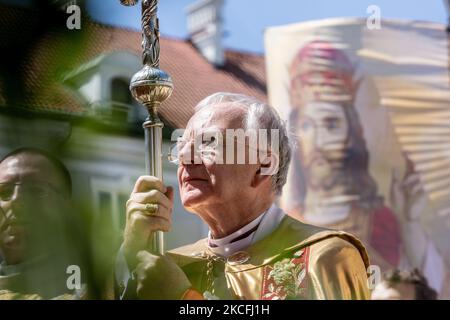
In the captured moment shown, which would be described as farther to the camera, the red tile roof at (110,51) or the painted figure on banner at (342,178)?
the painted figure on banner at (342,178)

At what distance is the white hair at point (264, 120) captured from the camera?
4633mm

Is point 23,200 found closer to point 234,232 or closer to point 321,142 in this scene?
point 234,232

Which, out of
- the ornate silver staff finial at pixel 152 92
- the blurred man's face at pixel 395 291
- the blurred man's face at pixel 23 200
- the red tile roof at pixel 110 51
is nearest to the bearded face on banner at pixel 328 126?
the red tile roof at pixel 110 51

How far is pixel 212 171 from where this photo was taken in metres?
4.53

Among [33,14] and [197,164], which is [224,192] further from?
[33,14]

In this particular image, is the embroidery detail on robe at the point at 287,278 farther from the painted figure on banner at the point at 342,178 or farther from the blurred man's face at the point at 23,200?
the painted figure on banner at the point at 342,178

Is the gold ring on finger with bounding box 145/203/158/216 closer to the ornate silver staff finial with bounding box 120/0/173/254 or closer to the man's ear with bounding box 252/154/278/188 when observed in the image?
the ornate silver staff finial with bounding box 120/0/173/254

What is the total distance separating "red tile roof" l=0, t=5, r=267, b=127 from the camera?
7.35 meters

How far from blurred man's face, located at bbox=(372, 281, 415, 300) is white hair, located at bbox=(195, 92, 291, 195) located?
168cm

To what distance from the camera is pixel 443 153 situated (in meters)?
18.5

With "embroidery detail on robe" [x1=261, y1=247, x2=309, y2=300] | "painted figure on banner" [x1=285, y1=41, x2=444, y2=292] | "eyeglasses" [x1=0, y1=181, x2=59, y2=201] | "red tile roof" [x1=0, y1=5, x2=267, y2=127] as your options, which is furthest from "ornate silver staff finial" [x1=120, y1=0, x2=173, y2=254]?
"painted figure on banner" [x1=285, y1=41, x2=444, y2=292]
